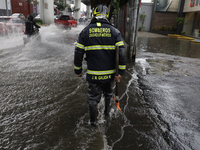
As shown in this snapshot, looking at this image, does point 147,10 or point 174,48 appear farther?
point 147,10

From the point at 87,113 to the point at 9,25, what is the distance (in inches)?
455

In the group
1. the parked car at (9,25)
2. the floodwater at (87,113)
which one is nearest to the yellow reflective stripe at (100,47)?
the floodwater at (87,113)

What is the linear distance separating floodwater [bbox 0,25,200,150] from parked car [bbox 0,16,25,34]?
7245mm

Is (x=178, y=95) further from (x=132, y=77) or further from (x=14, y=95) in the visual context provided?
(x=14, y=95)

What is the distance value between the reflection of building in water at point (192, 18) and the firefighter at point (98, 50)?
737 inches

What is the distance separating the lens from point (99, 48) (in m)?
2.54

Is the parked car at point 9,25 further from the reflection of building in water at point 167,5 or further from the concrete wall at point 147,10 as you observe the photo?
the reflection of building in water at point 167,5

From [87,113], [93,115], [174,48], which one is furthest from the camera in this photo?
[174,48]

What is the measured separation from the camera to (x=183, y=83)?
4.79 meters

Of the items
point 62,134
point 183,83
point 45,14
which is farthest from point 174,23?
point 62,134

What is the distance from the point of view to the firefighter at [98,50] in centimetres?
252

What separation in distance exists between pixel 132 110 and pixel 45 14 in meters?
26.6

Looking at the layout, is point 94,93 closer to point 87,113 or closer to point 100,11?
point 87,113

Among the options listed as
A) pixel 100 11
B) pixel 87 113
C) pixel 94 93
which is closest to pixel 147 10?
pixel 100 11
